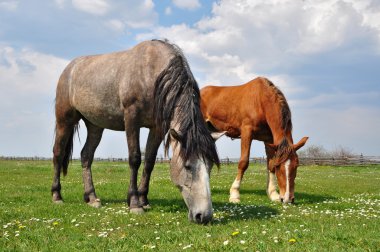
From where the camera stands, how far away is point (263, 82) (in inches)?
515

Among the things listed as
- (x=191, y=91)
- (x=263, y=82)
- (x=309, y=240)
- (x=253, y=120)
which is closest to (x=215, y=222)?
(x=309, y=240)

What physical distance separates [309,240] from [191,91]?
3762 millimetres

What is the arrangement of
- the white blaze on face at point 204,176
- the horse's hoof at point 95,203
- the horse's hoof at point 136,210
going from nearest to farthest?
1. the white blaze on face at point 204,176
2. the horse's hoof at point 136,210
3. the horse's hoof at point 95,203

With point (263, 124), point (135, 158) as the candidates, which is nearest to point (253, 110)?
point (263, 124)

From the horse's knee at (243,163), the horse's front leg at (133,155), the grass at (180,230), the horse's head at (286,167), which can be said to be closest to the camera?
the grass at (180,230)

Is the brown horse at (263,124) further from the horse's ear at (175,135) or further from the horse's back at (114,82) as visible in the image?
the horse's ear at (175,135)

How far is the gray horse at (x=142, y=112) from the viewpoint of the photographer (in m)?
6.98

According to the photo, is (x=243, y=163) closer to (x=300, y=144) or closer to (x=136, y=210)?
(x=300, y=144)

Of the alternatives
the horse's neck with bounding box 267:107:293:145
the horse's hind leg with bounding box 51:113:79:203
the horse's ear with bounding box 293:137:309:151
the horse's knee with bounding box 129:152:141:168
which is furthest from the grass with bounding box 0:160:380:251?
the horse's neck with bounding box 267:107:293:145

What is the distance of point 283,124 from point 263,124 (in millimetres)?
1093

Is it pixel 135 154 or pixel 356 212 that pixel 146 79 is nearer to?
pixel 135 154

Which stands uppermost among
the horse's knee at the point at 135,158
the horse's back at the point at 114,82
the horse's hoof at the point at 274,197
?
the horse's back at the point at 114,82

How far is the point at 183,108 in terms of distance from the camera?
7652 mm

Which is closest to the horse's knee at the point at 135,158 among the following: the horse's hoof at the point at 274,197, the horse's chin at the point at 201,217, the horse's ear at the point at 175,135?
the horse's ear at the point at 175,135
